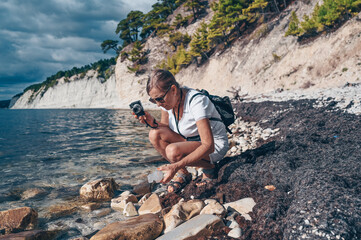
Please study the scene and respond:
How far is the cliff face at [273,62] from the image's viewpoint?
51.8 feet

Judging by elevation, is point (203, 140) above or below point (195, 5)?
below

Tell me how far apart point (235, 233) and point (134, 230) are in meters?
1.04

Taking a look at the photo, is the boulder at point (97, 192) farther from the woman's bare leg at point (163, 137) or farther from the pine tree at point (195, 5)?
the pine tree at point (195, 5)

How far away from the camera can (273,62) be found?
2331cm

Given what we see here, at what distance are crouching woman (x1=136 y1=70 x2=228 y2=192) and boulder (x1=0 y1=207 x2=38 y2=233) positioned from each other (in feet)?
6.38

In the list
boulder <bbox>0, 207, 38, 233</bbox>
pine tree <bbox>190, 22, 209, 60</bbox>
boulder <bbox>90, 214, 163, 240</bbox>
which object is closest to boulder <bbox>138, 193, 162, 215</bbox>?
Answer: boulder <bbox>90, 214, 163, 240</bbox>

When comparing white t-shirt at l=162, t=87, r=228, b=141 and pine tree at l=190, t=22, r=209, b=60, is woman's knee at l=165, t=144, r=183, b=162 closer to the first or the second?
white t-shirt at l=162, t=87, r=228, b=141

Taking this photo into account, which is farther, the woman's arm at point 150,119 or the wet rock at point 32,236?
the woman's arm at point 150,119

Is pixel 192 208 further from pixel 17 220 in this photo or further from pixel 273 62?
pixel 273 62

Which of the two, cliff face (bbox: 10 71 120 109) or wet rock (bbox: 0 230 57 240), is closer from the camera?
wet rock (bbox: 0 230 57 240)

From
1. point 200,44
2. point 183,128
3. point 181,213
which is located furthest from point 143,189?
point 200,44

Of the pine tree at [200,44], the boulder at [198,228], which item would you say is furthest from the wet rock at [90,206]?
the pine tree at [200,44]

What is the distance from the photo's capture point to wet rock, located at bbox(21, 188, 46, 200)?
435 cm

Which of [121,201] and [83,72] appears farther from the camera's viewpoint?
[83,72]
